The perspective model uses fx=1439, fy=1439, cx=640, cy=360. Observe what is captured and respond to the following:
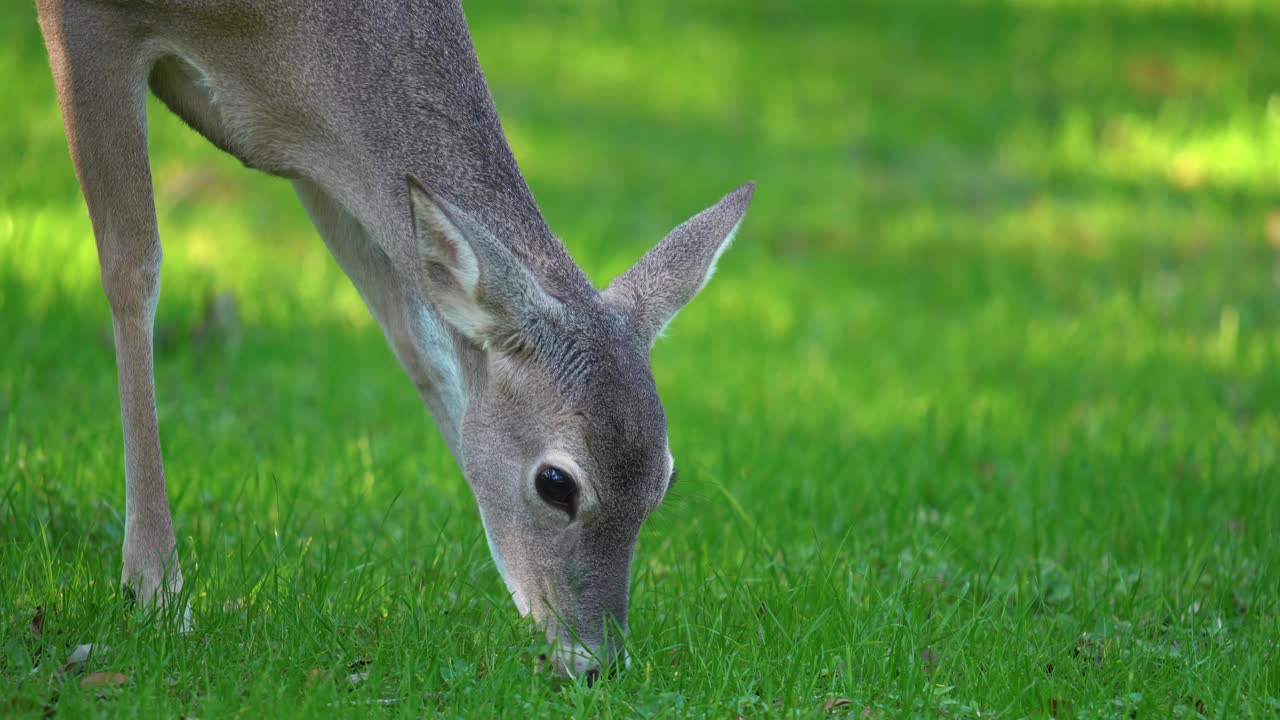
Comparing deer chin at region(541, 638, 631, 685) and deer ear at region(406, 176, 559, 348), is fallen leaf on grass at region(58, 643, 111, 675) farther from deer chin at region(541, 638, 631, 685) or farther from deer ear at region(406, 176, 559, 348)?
deer ear at region(406, 176, 559, 348)

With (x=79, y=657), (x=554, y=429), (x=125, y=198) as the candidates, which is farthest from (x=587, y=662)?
(x=125, y=198)

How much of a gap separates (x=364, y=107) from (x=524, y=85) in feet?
29.2

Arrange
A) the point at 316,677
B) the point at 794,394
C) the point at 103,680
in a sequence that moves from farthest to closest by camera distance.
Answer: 1. the point at 794,394
2. the point at 316,677
3. the point at 103,680

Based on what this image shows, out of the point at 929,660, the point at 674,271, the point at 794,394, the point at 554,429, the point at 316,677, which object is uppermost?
the point at 674,271

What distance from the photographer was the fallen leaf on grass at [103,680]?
3734 millimetres

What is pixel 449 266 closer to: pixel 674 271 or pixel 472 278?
pixel 472 278

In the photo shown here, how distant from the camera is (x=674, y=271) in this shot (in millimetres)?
4840

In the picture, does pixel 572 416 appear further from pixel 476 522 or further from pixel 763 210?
pixel 763 210

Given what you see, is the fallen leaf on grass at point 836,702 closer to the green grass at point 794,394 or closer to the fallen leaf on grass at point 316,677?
the green grass at point 794,394

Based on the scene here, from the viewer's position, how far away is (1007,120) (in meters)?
13.5

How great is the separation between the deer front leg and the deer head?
102cm

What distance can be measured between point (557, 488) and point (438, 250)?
80 centimetres

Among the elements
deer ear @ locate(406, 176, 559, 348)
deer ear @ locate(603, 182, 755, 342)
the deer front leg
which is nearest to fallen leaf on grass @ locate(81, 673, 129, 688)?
the deer front leg

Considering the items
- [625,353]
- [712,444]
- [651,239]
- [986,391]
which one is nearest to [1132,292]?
[986,391]
